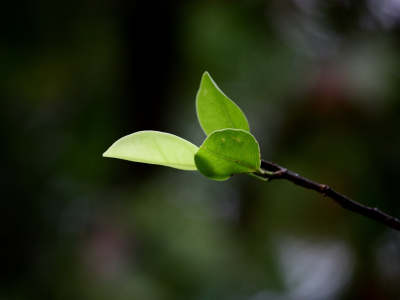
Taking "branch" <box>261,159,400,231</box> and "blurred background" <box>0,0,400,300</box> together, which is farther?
"blurred background" <box>0,0,400,300</box>

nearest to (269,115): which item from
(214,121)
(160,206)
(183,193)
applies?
(183,193)

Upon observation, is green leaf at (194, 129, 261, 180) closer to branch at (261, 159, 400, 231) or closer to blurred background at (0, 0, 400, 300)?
branch at (261, 159, 400, 231)

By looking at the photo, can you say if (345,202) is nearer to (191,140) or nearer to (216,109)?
(216,109)

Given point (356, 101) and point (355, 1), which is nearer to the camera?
point (356, 101)

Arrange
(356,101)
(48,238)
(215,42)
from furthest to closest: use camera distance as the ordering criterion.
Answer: (215,42)
(48,238)
(356,101)

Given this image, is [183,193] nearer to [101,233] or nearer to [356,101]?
[101,233]

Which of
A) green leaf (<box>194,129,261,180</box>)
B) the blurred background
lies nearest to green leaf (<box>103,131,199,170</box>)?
green leaf (<box>194,129,261,180</box>)

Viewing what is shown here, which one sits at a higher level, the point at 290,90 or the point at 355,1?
the point at 355,1

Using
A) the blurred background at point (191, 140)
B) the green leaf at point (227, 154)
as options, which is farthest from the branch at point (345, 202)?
the blurred background at point (191, 140)
